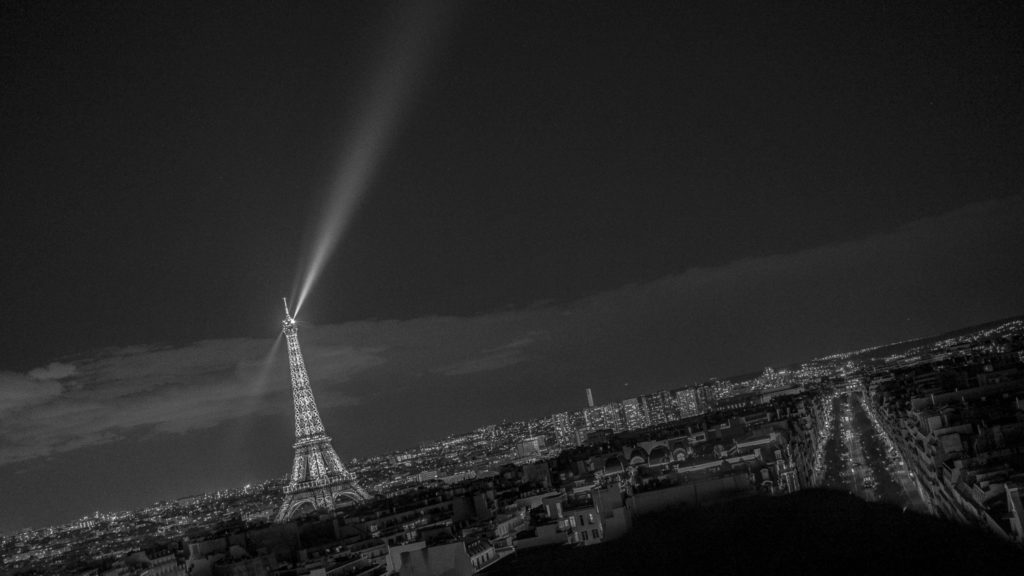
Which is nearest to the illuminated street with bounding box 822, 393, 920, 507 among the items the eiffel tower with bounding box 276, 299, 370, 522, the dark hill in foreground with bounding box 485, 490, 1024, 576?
the dark hill in foreground with bounding box 485, 490, 1024, 576

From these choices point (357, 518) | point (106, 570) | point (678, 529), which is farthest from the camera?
point (357, 518)

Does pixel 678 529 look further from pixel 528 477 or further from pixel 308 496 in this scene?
pixel 308 496

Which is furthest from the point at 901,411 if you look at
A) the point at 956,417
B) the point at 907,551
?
the point at 907,551

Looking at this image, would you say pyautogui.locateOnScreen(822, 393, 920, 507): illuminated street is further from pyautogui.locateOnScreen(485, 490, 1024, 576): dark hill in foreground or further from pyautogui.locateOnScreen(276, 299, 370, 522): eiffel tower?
pyautogui.locateOnScreen(276, 299, 370, 522): eiffel tower

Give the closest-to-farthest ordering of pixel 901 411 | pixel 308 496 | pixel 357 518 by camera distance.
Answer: pixel 901 411, pixel 357 518, pixel 308 496

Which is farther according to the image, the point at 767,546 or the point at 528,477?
the point at 528,477

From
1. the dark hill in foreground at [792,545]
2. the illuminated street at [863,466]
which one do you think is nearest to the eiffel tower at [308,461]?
the illuminated street at [863,466]

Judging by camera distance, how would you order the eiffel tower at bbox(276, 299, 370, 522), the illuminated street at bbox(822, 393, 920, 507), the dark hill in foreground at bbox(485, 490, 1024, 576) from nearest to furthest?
1. the dark hill in foreground at bbox(485, 490, 1024, 576)
2. the illuminated street at bbox(822, 393, 920, 507)
3. the eiffel tower at bbox(276, 299, 370, 522)
